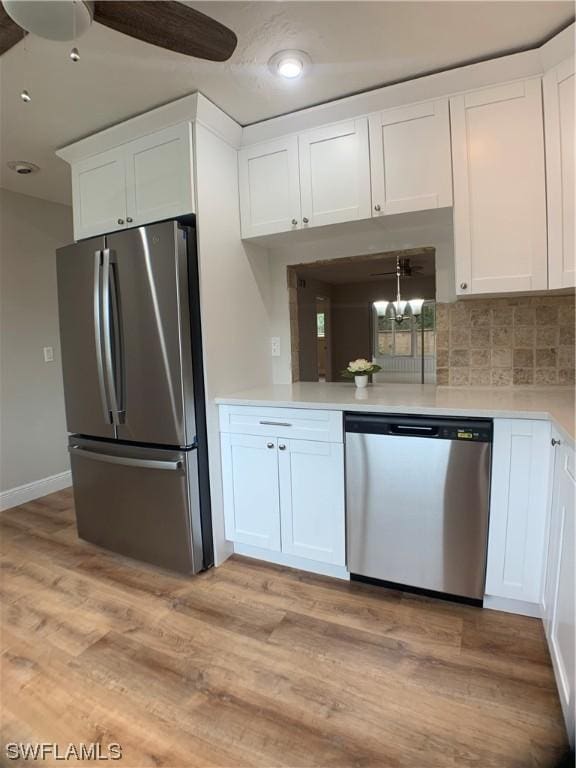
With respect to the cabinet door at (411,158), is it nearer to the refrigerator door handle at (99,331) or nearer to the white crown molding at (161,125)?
the white crown molding at (161,125)

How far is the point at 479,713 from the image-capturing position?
4.42 feet

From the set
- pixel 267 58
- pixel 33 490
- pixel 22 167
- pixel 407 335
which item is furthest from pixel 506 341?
pixel 33 490

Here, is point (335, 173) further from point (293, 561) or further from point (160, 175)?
point (293, 561)

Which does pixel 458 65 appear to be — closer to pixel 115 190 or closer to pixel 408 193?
pixel 408 193

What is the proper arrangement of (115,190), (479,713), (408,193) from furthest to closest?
(115,190) → (408,193) → (479,713)

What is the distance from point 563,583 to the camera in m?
1.32

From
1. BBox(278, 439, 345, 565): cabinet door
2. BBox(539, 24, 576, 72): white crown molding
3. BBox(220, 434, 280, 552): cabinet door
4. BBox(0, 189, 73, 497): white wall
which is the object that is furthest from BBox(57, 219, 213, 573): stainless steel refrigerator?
BBox(539, 24, 576, 72): white crown molding

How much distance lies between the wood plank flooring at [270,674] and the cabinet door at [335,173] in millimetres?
1935

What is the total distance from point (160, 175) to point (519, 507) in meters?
2.33

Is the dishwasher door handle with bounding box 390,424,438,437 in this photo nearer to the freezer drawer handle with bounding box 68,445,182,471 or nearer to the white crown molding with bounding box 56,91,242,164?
the freezer drawer handle with bounding box 68,445,182,471

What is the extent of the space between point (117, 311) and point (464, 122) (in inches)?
75.9

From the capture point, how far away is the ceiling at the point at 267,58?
1487 mm

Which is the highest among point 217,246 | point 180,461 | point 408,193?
point 408,193

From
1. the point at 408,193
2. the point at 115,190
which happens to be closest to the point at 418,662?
the point at 408,193
